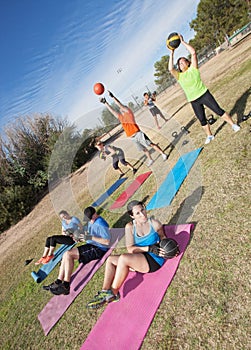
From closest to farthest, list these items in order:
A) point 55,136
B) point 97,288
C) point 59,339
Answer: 1. point 59,339
2. point 97,288
3. point 55,136

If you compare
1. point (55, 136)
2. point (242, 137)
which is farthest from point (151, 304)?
point (55, 136)

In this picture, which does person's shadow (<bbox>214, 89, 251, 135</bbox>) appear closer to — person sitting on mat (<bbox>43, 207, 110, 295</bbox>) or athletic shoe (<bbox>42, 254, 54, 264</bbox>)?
person sitting on mat (<bbox>43, 207, 110, 295</bbox>)

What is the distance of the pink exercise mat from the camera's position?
2.72 meters

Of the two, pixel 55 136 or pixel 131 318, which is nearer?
pixel 131 318

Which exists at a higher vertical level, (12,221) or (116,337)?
(12,221)

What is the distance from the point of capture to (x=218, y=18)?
36.1m

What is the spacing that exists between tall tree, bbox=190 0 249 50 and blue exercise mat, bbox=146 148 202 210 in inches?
1519

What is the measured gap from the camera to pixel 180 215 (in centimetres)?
426

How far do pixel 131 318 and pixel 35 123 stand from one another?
18228 millimetres

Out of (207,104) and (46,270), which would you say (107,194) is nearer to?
(46,270)

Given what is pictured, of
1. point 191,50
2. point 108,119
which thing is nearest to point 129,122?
point 108,119

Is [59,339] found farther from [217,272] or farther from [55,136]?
[55,136]

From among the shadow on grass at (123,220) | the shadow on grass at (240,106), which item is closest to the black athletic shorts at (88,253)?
the shadow on grass at (123,220)

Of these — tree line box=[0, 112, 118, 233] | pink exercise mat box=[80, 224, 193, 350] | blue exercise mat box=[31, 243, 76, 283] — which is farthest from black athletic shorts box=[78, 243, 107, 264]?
tree line box=[0, 112, 118, 233]
